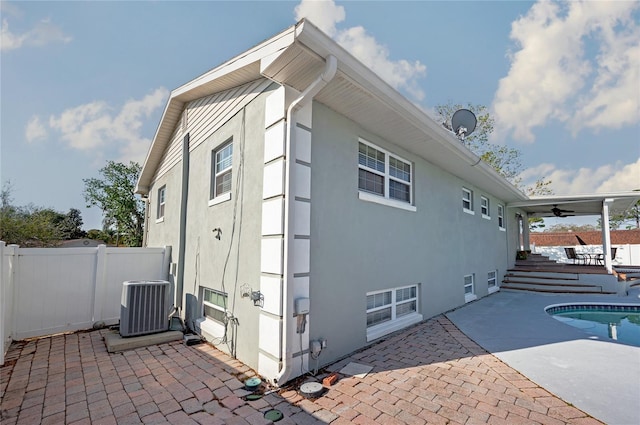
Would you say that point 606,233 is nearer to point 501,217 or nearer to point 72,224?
point 501,217

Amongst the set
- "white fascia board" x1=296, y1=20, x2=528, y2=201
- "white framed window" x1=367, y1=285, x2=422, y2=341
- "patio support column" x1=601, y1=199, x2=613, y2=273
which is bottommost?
"white framed window" x1=367, y1=285, x2=422, y2=341

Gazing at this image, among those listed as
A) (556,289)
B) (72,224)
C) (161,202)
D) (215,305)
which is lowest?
(556,289)

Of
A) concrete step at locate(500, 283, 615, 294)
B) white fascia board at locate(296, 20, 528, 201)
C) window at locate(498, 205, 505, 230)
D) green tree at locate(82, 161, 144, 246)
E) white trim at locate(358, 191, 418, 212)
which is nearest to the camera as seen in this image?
white fascia board at locate(296, 20, 528, 201)

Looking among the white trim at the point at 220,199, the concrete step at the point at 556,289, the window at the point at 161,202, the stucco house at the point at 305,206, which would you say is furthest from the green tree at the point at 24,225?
the concrete step at the point at 556,289

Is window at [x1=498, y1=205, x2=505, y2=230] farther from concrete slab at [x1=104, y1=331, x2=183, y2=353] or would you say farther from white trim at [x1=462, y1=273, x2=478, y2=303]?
concrete slab at [x1=104, y1=331, x2=183, y2=353]

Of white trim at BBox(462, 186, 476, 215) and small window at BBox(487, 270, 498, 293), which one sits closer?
white trim at BBox(462, 186, 476, 215)

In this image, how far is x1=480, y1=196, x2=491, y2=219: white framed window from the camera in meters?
11.4

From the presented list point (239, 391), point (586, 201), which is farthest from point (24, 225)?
point (586, 201)

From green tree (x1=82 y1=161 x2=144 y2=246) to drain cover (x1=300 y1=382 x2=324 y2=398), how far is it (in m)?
21.8

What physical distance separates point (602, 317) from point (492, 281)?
3.47 meters

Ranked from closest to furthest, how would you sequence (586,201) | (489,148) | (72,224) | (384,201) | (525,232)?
(384,201)
(586,201)
(525,232)
(489,148)
(72,224)

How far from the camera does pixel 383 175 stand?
6.17 meters

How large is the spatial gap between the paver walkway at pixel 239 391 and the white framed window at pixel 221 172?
3.01 metres

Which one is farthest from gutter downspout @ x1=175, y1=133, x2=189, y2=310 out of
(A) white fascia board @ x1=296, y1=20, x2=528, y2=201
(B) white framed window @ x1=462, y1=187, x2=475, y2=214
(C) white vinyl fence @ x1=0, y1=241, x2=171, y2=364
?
(B) white framed window @ x1=462, y1=187, x2=475, y2=214
